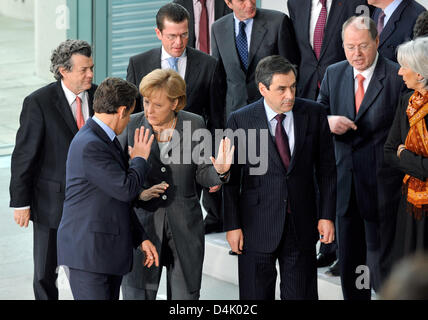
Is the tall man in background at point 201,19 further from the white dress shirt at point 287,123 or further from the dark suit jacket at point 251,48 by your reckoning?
the white dress shirt at point 287,123

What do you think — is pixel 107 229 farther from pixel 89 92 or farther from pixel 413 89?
pixel 413 89

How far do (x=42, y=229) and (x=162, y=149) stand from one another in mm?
1008

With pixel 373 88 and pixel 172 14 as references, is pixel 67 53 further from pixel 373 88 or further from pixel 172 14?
pixel 373 88

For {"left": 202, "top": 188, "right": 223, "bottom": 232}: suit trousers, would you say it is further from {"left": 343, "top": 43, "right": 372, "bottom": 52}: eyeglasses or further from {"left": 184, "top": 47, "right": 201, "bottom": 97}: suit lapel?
{"left": 343, "top": 43, "right": 372, "bottom": 52}: eyeglasses

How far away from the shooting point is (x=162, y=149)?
13.4 ft

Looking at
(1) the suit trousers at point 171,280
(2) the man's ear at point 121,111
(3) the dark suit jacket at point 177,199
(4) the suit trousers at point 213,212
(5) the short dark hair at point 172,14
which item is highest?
(5) the short dark hair at point 172,14

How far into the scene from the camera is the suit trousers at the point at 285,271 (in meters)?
4.09

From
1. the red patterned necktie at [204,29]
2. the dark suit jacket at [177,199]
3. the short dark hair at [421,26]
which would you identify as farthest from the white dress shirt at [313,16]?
the dark suit jacket at [177,199]

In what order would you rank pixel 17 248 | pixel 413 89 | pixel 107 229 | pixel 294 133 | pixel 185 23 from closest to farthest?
1. pixel 107 229
2. pixel 294 133
3. pixel 413 89
4. pixel 185 23
5. pixel 17 248

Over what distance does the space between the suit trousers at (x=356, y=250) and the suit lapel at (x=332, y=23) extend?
111cm

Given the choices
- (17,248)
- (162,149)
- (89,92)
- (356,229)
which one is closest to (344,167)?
(356,229)

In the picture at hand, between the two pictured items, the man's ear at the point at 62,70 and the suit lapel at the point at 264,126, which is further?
the man's ear at the point at 62,70

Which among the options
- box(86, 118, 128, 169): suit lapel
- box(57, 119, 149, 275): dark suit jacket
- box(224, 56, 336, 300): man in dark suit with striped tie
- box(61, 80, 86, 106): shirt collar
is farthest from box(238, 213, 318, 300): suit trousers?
box(61, 80, 86, 106): shirt collar

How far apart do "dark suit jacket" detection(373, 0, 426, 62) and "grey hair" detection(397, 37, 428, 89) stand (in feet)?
2.20
